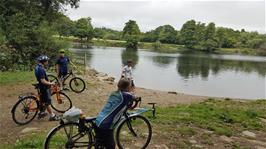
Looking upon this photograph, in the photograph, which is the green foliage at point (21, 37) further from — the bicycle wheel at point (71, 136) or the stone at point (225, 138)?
the stone at point (225, 138)

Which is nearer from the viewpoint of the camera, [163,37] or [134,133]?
[134,133]

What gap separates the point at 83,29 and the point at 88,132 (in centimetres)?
11149

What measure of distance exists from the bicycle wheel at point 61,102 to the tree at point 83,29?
104732 millimetres

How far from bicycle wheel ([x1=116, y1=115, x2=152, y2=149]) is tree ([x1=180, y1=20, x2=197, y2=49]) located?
381ft

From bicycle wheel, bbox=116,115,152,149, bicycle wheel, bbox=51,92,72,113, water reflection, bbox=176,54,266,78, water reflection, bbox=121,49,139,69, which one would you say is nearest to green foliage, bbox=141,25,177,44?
water reflection, bbox=121,49,139,69

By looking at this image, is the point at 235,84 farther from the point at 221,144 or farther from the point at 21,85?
the point at 221,144

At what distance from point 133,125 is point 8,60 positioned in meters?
15.5

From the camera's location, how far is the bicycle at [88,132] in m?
6.08

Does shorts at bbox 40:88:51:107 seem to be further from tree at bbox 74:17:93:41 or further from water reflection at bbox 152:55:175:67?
tree at bbox 74:17:93:41

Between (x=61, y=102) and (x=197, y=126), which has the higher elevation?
(x=61, y=102)

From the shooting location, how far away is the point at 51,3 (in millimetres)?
31984

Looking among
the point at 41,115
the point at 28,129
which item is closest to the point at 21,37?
the point at 41,115

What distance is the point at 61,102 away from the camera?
10.6 m

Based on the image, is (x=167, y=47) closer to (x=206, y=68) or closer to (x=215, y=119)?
(x=206, y=68)
